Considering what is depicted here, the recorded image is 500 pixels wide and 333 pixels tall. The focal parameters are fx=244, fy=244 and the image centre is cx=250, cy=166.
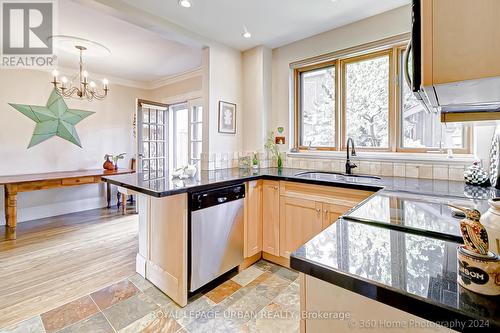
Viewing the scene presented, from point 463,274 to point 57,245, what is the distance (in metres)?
3.76

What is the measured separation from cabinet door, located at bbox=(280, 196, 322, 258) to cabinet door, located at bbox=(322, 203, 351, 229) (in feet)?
0.15

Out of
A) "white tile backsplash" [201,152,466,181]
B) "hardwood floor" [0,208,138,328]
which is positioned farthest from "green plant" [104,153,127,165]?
"white tile backsplash" [201,152,466,181]

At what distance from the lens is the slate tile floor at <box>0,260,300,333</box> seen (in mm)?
1614

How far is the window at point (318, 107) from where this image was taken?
285 centimetres

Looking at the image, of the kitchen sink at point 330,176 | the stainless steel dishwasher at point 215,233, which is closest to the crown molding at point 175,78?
the kitchen sink at point 330,176

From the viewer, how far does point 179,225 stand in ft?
5.96

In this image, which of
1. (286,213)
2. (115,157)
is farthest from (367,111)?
(115,157)

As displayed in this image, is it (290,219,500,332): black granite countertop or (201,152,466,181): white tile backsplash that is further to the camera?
(201,152,466,181): white tile backsplash

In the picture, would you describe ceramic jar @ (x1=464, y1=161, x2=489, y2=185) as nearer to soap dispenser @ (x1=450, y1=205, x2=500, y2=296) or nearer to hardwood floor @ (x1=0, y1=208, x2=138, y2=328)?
soap dispenser @ (x1=450, y1=205, x2=500, y2=296)

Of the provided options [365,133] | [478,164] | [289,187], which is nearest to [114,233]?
[289,187]

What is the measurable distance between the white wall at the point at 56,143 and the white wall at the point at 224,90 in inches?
116

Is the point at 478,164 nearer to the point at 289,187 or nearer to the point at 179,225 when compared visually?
the point at 289,187

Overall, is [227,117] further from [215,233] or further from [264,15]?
[215,233]

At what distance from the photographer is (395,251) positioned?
732 mm
